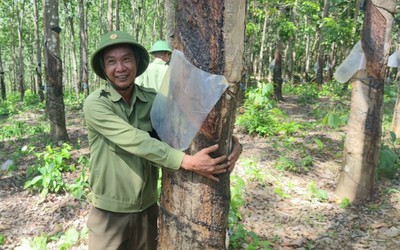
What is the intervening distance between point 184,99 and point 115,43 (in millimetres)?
653

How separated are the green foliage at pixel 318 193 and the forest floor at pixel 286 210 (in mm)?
15

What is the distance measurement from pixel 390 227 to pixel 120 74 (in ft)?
11.7

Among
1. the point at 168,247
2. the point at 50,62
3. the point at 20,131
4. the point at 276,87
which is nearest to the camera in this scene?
the point at 168,247

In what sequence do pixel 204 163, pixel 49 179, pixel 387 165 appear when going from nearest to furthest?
pixel 204 163 < pixel 49 179 < pixel 387 165

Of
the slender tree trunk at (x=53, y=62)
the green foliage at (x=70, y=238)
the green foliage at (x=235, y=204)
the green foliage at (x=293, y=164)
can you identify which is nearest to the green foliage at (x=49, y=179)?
the green foliage at (x=70, y=238)

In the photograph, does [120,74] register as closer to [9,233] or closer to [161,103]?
[161,103]

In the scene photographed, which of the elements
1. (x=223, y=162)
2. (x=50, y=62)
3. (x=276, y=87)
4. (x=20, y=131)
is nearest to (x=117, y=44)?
(x=223, y=162)

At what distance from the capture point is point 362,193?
443 centimetres

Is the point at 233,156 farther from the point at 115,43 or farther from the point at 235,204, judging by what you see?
the point at 235,204

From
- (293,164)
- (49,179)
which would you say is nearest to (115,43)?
(49,179)

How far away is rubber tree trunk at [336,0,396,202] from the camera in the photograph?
407 cm

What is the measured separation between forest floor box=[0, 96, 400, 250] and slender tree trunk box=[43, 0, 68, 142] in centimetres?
139

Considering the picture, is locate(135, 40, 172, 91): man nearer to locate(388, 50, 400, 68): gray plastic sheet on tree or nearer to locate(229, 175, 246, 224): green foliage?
locate(229, 175, 246, 224): green foliage

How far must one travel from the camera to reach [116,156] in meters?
2.04
